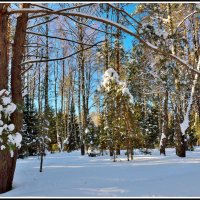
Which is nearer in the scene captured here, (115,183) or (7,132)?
→ (7,132)

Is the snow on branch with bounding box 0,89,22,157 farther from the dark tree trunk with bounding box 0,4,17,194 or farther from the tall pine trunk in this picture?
the dark tree trunk with bounding box 0,4,17,194

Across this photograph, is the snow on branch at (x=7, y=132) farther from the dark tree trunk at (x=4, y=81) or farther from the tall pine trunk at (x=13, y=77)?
the dark tree trunk at (x=4, y=81)

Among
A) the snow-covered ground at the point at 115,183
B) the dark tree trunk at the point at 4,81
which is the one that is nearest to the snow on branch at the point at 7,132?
the snow-covered ground at the point at 115,183

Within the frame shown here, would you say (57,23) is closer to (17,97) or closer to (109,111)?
(109,111)

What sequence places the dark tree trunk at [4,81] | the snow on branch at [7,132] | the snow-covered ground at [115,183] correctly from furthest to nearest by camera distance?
1. the dark tree trunk at [4,81]
2. the snow-covered ground at [115,183]
3. the snow on branch at [7,132]

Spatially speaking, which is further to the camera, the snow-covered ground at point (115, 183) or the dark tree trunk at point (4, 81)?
the dark tree trunk at point (4, 81)

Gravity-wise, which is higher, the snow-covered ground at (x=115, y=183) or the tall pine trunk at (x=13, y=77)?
the tall pine trunk at (x=13, y=77)

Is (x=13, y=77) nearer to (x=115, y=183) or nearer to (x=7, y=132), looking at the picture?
(x=7, y=132)

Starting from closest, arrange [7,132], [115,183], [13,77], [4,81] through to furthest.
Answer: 1. [7,132]
2. [4,81]
3. [115,183]
4. [13,77]

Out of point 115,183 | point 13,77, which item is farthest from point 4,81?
point 115,183

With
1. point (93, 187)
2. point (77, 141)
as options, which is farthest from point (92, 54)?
point (93, 187)

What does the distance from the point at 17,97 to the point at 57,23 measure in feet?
47.4

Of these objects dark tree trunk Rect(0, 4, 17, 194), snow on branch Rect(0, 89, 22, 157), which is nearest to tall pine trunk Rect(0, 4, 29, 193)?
dark tree trunk Rect(0, 4, 17, 194)

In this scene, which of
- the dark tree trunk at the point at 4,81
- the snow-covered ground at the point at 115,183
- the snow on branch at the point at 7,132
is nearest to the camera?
the snow on branch at the point at 7,132
